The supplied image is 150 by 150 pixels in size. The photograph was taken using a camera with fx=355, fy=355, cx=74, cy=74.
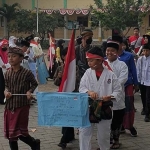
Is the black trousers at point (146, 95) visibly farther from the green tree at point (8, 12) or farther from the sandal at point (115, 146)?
the green tree at point (8, 12)

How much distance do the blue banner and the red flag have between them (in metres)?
0.47

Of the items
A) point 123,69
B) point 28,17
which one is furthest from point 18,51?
point 28,17

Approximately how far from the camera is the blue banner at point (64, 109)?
430cm

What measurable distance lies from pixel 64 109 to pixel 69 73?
71 cm

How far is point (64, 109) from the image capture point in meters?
4.36

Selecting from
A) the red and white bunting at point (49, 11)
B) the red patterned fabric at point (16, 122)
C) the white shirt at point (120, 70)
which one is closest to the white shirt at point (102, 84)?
the white shirt at point (120, 70)

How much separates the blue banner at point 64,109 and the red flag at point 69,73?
470 millimetres

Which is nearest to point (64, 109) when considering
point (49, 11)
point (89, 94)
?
point (89, 94)

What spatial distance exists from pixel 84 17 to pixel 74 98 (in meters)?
36.3

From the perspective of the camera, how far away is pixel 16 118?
4.63m

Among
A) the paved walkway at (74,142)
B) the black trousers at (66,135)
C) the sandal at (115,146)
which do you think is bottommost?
the paved walkway at (74,142)

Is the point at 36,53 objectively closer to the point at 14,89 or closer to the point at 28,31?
the point at 14,89

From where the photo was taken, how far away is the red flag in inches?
191

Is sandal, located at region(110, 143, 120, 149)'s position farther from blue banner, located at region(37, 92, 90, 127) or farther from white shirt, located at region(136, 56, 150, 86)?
white shirt, located at region(136, 56, 150, 86)
